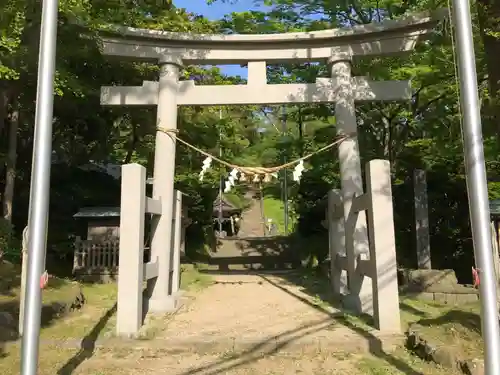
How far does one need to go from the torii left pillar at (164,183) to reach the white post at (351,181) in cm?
333

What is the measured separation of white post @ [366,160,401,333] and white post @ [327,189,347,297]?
2.72 m

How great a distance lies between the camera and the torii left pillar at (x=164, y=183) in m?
8.46

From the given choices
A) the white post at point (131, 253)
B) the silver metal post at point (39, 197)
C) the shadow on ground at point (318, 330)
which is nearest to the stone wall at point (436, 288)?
the shadow on ground at point (318, 330)

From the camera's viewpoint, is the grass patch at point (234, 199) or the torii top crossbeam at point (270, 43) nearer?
the torii top crossbeam at point (270, 43)

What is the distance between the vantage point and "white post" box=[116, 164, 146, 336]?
6594mm

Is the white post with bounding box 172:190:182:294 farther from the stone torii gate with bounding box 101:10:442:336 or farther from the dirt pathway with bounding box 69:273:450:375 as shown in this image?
the dirt pathway with bounding box 69:273:450:375

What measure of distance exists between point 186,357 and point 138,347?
2.45 ft

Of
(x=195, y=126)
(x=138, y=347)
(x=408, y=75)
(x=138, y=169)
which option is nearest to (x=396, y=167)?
(x=408, y=75)

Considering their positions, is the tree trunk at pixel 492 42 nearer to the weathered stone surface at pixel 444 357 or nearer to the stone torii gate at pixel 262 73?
the stone torii gate at pixel 262 73

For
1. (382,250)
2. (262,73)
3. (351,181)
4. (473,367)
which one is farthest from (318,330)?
(262,73)

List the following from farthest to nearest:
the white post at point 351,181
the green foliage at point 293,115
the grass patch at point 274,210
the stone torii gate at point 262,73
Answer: the grass patch at point 274,210
the green foliage at point 293,115
the stone torii gate at point 262,73
the white post at point 351,181

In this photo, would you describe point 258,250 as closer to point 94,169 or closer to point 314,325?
point 94,169

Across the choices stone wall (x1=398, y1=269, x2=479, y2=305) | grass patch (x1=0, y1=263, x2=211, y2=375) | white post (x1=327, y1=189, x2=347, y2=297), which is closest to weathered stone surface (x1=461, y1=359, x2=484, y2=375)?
grass patch (x1=0, y1=263, x2=211, y2=375)

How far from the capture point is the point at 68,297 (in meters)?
8.54
